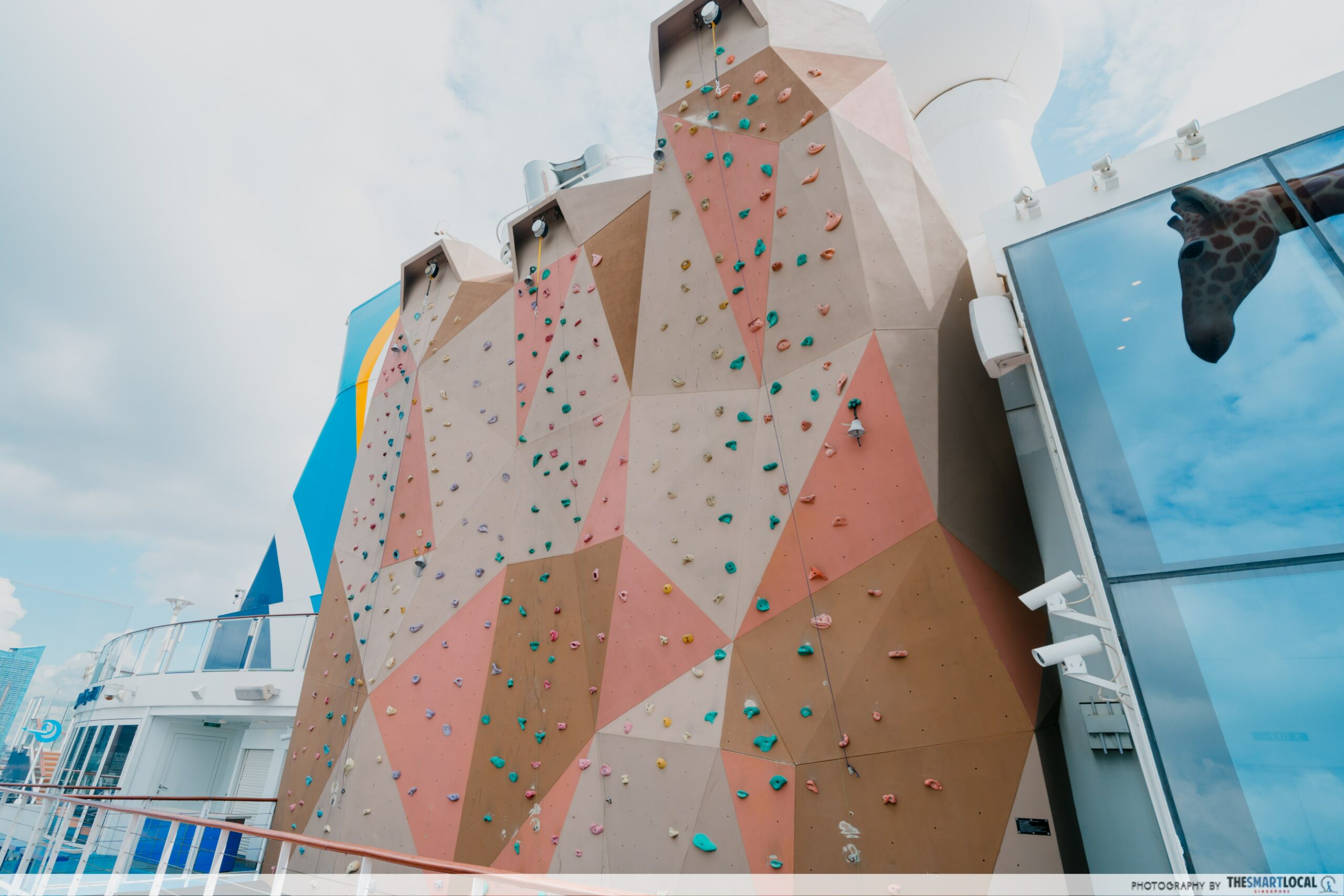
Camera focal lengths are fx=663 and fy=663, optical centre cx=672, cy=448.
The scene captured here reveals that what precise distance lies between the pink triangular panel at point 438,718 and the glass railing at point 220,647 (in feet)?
15.8

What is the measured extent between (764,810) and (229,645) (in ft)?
30.4

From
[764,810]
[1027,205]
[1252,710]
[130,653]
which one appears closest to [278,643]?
[130,653]

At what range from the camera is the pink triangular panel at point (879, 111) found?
4.41 meters

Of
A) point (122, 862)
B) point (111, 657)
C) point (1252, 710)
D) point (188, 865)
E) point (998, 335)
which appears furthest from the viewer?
point (111, 657)

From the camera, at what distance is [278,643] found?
941 centimetres

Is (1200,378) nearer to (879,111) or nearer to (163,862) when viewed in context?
(879,111)

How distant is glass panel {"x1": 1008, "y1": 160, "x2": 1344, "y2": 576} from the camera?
255 cm

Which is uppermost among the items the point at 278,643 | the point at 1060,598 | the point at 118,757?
the point at 278,643

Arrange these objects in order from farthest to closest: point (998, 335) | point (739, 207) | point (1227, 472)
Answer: point (739, 207), point (998, 335), point (1227, 472)

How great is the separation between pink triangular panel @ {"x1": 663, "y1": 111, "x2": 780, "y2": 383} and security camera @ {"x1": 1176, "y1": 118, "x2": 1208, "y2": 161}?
2.18 metres

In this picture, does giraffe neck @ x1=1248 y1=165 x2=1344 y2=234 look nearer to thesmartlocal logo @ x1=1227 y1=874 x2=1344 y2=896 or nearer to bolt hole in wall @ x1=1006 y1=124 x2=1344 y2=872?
bolt hole in wall @ x1=1006 y1=124 x2=1344 y2=872

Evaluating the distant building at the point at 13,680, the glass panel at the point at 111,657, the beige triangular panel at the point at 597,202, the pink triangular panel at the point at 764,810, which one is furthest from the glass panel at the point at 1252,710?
the glass panel at the point at 111,657

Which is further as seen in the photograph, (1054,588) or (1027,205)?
(1027,205)

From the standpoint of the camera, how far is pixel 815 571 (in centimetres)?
372
